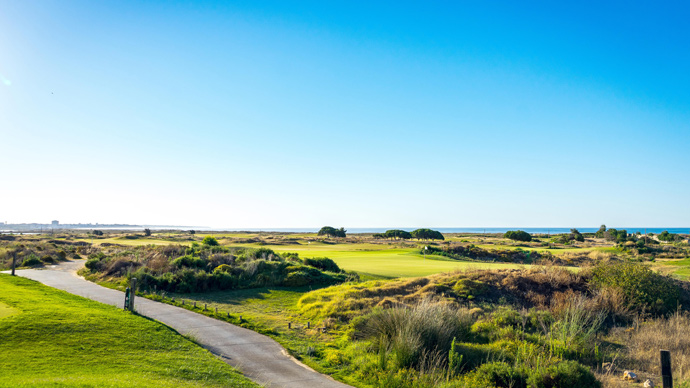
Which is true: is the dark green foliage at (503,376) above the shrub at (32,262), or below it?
below

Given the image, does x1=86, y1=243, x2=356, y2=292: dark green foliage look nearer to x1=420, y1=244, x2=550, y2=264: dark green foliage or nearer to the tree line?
x1=420, y1=244, x2=550, y2=264: dark green foliage

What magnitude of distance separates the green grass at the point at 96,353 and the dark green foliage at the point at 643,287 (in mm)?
16492

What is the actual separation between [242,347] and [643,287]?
651 inches

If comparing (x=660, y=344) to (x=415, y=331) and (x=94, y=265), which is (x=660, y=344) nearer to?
(x=415, y=331)

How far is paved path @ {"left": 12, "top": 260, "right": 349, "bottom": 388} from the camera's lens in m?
9.55

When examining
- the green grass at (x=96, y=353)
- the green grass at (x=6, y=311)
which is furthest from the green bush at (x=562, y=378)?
the green grass at (x=6, y=311)

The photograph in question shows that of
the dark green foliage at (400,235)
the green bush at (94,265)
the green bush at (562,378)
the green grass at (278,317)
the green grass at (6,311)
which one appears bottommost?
the green grass at (278,317)

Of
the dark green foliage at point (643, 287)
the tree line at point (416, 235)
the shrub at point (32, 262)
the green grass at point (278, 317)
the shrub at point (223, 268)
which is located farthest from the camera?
the tree line at point (416, 235)

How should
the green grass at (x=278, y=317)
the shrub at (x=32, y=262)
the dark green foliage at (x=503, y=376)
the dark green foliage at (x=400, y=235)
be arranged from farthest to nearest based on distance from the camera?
the dark green foliage at (x=400, y=235) → the shrub at (x=32, y=262) → the green grass at (x=278, y=317) → the dark green foliage at (x=503, y=376)

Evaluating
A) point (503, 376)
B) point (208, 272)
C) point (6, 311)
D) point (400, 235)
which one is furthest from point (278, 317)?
point (400, 235)

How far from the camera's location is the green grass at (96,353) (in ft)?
24.8

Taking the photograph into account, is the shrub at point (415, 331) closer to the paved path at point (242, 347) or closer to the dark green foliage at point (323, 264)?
the paved path at point (242, 347)

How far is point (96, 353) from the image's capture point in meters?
9.40

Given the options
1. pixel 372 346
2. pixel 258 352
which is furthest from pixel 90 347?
pixel 372 346
